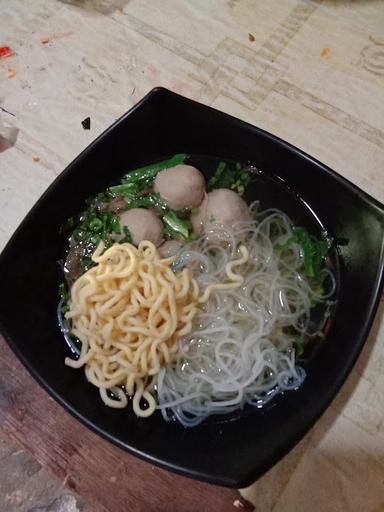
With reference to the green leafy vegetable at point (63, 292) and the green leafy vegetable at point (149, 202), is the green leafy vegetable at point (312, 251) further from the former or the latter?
the green leafy vegetable at point (63, 292)

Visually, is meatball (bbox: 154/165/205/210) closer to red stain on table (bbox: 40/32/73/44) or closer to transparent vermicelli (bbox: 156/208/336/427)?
transparent vermicelli (bbox: 156/208/336/427)

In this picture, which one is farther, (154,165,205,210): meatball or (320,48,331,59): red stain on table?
(320,48,331,59): red stain on table

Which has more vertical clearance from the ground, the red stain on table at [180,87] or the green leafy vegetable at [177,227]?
the red stain on table at [180,87]

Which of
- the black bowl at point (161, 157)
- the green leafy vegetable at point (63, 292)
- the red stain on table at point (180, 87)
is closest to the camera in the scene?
the black bowl at point (161, 157)

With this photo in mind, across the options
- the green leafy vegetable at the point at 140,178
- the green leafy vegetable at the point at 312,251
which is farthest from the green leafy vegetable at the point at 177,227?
the green leafy vegetable at the point at 312,251

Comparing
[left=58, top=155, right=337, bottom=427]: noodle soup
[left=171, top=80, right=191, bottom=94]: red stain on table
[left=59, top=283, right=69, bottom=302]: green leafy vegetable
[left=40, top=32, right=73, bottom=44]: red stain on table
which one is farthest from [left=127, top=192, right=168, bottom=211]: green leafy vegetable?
[left=40, top=32, right=73, bottom=44]: red stain on table

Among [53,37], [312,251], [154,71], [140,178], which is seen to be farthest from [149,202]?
[53,37]
